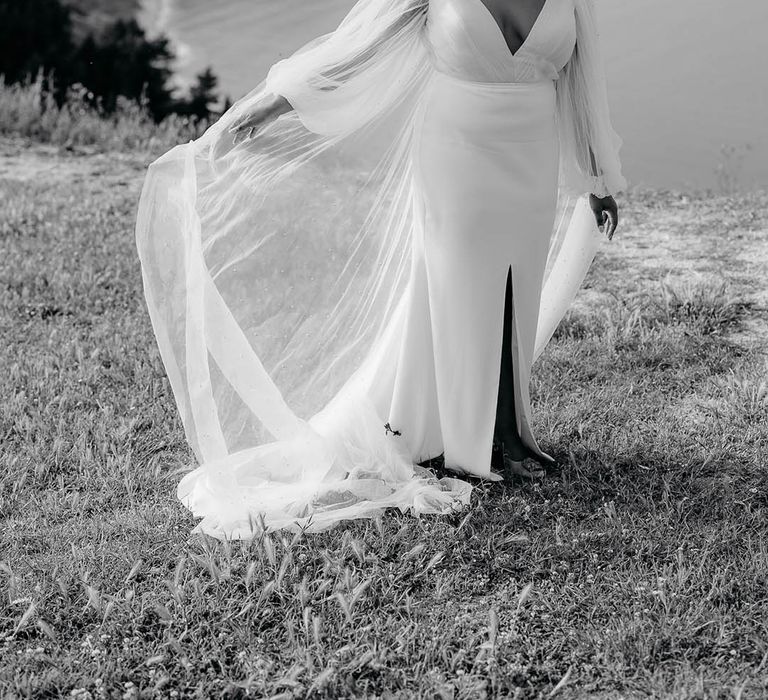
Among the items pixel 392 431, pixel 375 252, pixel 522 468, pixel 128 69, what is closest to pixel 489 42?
pixel 375 252

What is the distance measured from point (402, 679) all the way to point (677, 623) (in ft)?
2.96

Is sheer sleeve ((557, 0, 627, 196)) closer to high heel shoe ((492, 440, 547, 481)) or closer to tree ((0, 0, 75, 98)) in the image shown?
high heel shoe ((492, 440, 547, 481))

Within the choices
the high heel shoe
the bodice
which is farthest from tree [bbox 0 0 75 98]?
the high heel shoe

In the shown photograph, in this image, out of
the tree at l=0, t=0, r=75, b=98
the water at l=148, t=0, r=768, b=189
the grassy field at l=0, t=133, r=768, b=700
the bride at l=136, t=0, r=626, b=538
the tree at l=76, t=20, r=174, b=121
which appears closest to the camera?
the grassy field at l=0, t=133, r=768, b=700

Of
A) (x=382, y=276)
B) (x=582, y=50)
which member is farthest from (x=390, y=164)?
(x=582, y=50)

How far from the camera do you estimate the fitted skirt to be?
3820 millimetres

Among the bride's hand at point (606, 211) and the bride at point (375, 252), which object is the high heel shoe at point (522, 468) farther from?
the bride's hand at point (606, 211)

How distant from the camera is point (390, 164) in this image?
13.8 feet

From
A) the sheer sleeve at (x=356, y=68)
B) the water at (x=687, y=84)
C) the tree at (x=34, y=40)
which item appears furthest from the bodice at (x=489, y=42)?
the tree at (x=34, y=40)

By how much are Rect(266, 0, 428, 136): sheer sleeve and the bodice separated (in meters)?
0.15

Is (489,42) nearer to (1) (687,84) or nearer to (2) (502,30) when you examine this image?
(2) (502,30)

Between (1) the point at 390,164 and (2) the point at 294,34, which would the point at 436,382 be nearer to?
(1) the point at 390,164

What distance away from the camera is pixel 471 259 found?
3939 millimetres

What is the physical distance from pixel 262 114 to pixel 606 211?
5.15 feet
